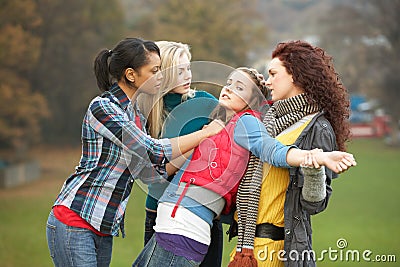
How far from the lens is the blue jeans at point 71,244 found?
7.10 feet

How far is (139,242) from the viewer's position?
28.6ft

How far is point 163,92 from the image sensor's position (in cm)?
233

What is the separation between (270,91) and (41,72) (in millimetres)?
12477

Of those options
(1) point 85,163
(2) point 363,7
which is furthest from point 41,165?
(1) point 85,163

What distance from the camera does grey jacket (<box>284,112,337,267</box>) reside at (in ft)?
6.86

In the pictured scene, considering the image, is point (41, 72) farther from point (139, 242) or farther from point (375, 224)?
point (375, 224)

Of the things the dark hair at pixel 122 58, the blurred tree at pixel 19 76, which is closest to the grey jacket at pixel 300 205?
the dark hair at pixel 122 58

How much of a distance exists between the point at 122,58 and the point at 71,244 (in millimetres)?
628

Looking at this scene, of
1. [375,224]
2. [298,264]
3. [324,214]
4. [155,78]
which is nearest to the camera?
[298,264]

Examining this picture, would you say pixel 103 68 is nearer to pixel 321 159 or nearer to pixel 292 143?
pixel 292 143

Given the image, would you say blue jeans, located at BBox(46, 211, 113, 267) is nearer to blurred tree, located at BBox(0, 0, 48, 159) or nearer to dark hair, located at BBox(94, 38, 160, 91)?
dark hair, located at BBox(94, 38, 160, 91)

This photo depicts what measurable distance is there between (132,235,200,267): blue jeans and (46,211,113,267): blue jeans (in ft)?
0.56

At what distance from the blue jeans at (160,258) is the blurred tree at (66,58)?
39.6 ft

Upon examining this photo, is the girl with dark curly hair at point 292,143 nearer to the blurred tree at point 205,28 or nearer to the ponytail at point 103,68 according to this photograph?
the ponytail at point 103,68
